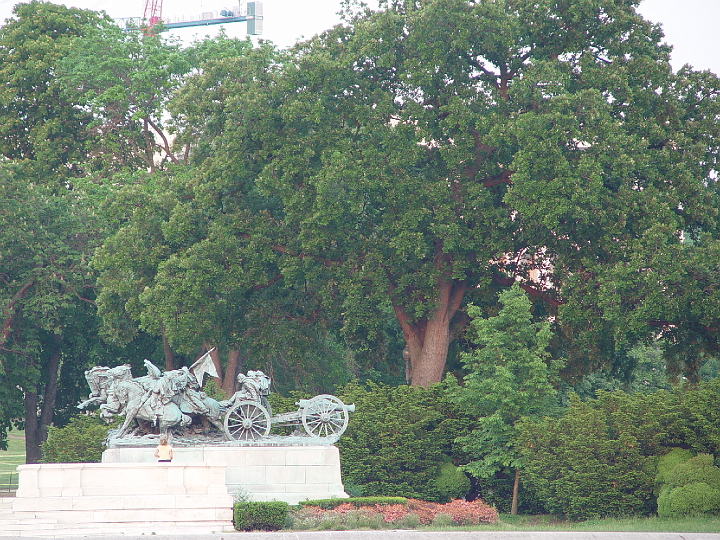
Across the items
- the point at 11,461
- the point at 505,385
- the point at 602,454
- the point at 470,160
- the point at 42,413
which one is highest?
the point at 470,160

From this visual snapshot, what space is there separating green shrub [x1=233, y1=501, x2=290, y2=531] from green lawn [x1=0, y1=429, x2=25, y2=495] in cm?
1489

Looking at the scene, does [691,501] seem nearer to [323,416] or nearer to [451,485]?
[451,485]

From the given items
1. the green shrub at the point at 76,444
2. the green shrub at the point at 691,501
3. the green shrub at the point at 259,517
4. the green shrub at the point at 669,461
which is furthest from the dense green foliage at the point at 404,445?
the green shrub at the point at 76,444

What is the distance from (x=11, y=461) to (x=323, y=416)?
113 ft

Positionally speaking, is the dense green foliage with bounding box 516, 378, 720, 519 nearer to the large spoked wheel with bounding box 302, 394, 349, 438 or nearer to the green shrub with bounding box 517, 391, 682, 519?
the green shrub with bounding box 517, 391, 682, 519

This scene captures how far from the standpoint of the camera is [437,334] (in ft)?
104

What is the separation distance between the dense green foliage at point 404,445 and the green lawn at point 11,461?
12.1 meters

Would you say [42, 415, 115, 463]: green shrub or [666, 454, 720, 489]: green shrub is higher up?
[42, 415, 115, 463]: green shrub

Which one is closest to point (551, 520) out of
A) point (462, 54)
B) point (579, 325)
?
point (579, 325)

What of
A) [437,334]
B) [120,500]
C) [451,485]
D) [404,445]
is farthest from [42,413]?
[120,500]

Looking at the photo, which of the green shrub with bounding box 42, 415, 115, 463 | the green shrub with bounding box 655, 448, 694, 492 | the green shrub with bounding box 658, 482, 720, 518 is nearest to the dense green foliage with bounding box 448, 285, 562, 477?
the green shrub with bounding box 655, 448, 694, 492

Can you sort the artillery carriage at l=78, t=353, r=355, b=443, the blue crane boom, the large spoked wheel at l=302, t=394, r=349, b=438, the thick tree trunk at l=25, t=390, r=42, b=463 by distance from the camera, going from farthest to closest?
the blue crane boom, the thick tree trunk at l=25, t=390, r=42, b=463, the large spoked wheel at l=302, t=394, r=349, b=438, the artillery carriage at l=78, t=353, r=355, b=443

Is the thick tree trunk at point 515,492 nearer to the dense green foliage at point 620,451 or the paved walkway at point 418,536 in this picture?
the dense green foliage at point 620,451

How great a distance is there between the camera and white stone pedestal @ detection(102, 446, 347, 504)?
2417cm
